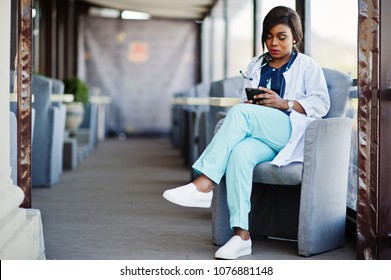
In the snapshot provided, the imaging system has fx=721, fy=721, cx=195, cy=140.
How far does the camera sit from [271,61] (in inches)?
144

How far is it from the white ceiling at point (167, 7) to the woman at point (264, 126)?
26.9 feet

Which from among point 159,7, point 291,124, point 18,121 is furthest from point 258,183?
point 159,7

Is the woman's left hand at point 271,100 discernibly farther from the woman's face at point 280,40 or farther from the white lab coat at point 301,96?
the woman's face at point 280,40

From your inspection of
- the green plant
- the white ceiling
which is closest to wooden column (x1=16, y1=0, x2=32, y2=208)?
the green plant

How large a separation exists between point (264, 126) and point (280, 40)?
1.55ft

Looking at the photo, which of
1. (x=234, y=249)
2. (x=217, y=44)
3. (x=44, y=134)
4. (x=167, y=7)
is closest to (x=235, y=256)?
(x=234, y=249)

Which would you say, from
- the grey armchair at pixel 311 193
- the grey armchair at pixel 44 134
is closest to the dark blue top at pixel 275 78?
the grey armchair at pixel 311 193

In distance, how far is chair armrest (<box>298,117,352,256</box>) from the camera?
10.6 feet

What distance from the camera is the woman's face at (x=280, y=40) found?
11.6 ft

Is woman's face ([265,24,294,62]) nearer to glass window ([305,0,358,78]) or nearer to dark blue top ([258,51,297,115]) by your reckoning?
dark blue top ([258,51,297,115])

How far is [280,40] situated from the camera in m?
3.55

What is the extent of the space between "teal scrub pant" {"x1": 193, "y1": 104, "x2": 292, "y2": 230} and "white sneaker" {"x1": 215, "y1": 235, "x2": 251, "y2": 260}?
6 cm

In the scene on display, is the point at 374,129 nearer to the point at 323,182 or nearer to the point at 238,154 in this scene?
the point at 323,182

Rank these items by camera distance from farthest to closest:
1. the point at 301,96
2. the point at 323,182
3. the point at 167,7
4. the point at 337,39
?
the point at 167,7
the point at 337,39
the point at 301,96
the point at 323,182
